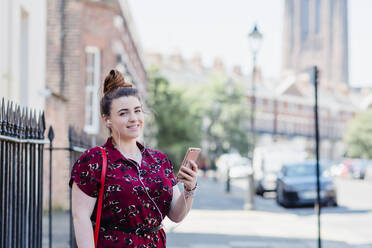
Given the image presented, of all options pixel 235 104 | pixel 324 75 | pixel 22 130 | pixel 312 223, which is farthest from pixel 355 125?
pixel 22 130

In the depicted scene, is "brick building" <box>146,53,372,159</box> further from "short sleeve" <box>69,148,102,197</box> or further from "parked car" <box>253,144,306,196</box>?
"short sleeve" <box>69,148,102,197</box>

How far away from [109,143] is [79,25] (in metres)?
12.8

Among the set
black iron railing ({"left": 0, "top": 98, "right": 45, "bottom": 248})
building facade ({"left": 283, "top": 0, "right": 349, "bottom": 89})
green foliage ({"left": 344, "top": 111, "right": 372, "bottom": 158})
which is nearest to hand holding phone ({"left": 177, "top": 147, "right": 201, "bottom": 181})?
black iron railing ({"left": 0, "top": 98, "right": 45, "bottom": 248})

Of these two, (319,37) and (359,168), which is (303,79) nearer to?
(319,37)

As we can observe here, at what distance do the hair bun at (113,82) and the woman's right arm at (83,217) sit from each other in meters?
0.58

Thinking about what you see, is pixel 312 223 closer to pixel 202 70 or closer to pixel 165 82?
pixel 165 82

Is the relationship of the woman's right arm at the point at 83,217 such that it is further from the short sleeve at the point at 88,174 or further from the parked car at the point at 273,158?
the parked car at the point at 273,158

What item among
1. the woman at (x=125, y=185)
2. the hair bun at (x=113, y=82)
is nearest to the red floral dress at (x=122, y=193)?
the woman at (x=125, y=185)

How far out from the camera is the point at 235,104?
5653 cm

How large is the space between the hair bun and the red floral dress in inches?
12.9

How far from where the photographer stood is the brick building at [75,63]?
13359 mm

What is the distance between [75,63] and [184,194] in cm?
1238

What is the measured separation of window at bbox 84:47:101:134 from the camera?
53.4 ft

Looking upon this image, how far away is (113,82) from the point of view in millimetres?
3186
